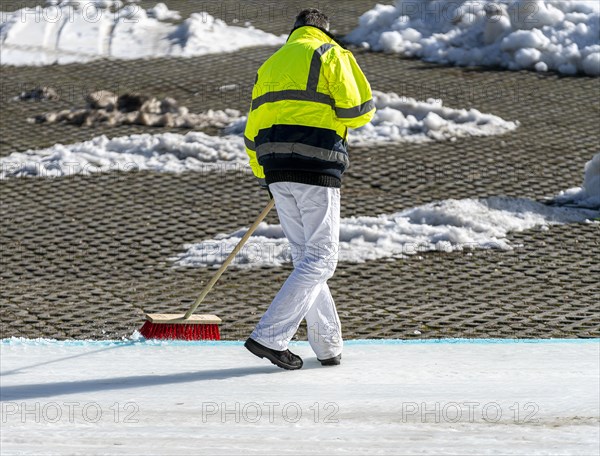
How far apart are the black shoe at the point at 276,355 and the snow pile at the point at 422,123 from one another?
398 centimetres

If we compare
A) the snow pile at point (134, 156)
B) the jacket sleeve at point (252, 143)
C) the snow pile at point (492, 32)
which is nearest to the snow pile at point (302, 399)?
the jacket sleeve at point (252, 143)

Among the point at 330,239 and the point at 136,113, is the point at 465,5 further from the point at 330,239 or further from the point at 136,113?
the point at 330,239

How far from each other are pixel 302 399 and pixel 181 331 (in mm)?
1119

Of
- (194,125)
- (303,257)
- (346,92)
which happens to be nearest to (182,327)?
(303,257)

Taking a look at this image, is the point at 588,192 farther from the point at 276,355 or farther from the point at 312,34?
the point at 276,355

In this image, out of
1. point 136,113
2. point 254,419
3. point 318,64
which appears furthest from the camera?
point 136,113

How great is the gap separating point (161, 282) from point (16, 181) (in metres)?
2.18

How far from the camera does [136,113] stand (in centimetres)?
878

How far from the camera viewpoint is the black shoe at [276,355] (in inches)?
173

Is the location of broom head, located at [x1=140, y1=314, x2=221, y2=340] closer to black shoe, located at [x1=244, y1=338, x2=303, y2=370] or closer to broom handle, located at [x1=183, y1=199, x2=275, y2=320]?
broom handle, located at [x1=183, y1=199, x2=275, y2=320]

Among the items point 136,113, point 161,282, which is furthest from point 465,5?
point 161,282

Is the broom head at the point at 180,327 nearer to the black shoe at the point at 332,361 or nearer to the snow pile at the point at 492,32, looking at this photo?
the black shoe at the point at 332,361

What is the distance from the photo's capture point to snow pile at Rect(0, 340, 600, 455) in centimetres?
355

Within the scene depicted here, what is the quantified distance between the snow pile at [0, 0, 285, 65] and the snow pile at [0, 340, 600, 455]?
5911mm
